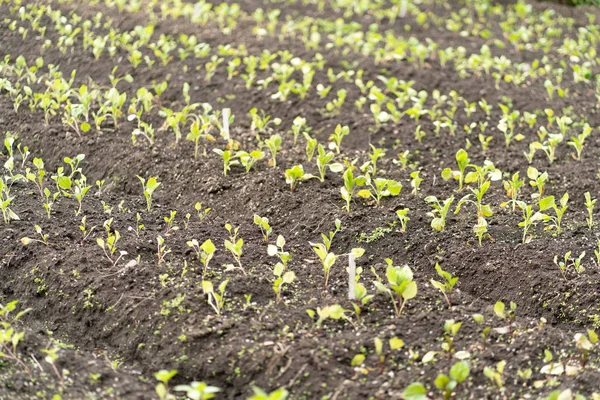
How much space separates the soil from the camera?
2994mm

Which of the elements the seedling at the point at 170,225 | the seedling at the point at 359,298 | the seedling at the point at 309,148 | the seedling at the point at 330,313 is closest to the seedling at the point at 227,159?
the seedling at the point at 309,148

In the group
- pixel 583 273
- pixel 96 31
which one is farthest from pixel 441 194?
pixel 96 31

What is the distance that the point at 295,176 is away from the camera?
4.32 metres

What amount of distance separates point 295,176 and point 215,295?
4.14ft

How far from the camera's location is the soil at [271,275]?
2994 mm

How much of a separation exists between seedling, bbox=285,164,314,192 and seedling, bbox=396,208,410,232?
567 mm

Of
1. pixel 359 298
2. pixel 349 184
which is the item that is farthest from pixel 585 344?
pixel 349 184

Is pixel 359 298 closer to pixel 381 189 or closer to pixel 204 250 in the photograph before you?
pixel 204 250

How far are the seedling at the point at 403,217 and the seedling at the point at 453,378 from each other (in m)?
1.23

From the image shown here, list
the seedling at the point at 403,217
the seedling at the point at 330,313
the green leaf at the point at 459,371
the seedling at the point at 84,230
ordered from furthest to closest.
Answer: the seedling at the point at 403,217 → the seedling at the point at 84,230 → the seedling at the point at 330,313 → the green leaf at the point at 459,371

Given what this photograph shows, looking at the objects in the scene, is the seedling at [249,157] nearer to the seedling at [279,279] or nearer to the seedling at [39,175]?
the seedling at [39,175]

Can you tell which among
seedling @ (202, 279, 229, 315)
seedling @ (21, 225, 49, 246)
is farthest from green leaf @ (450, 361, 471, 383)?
seedling @ (21, 225, 49, 246)

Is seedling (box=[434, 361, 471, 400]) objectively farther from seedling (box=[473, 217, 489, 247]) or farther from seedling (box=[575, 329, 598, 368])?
seedling (box=[473, 217, 489, 247])

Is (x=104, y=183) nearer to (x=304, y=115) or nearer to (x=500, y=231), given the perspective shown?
(x=304, y=115)
